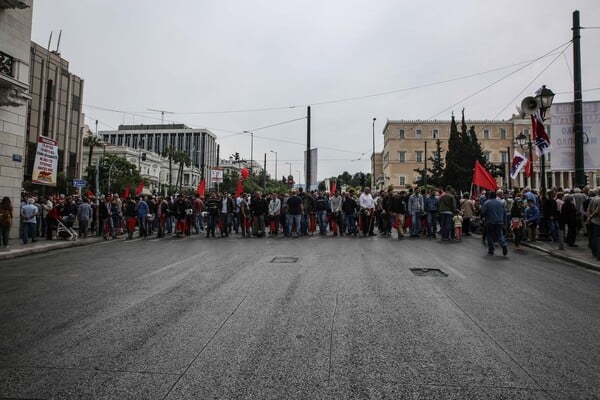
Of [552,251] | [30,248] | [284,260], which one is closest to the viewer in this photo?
[284,260]

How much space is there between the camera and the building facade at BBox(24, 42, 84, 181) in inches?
1889

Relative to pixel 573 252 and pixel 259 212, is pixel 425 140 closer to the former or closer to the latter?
pixel 259 212

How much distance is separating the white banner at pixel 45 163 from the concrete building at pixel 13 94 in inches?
145

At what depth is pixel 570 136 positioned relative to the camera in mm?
12555

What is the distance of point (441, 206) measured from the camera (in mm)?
15680

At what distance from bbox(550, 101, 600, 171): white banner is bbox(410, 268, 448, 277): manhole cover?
6922 millimetres

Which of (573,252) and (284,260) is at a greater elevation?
(573,252)

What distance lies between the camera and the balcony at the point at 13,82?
16.0 metres

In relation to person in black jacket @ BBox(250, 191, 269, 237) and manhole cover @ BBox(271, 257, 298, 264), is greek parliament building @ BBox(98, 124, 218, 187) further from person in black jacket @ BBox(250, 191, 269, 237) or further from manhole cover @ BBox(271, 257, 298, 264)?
manhole cover @ BBox(271, 257, 298, 264)

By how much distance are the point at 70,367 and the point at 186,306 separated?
2.09 metres

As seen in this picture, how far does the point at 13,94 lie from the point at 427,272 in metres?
16.9

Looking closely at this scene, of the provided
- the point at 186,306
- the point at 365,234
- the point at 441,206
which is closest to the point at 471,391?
the point at 186,306

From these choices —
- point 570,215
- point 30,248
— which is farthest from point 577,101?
point 30,248

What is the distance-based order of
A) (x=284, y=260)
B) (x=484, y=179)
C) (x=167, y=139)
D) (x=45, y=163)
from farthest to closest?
1. (x=167, y=139)
2. (x=484, y=179)
3. (x=45, y=163)
4. (x=284, y=260)
